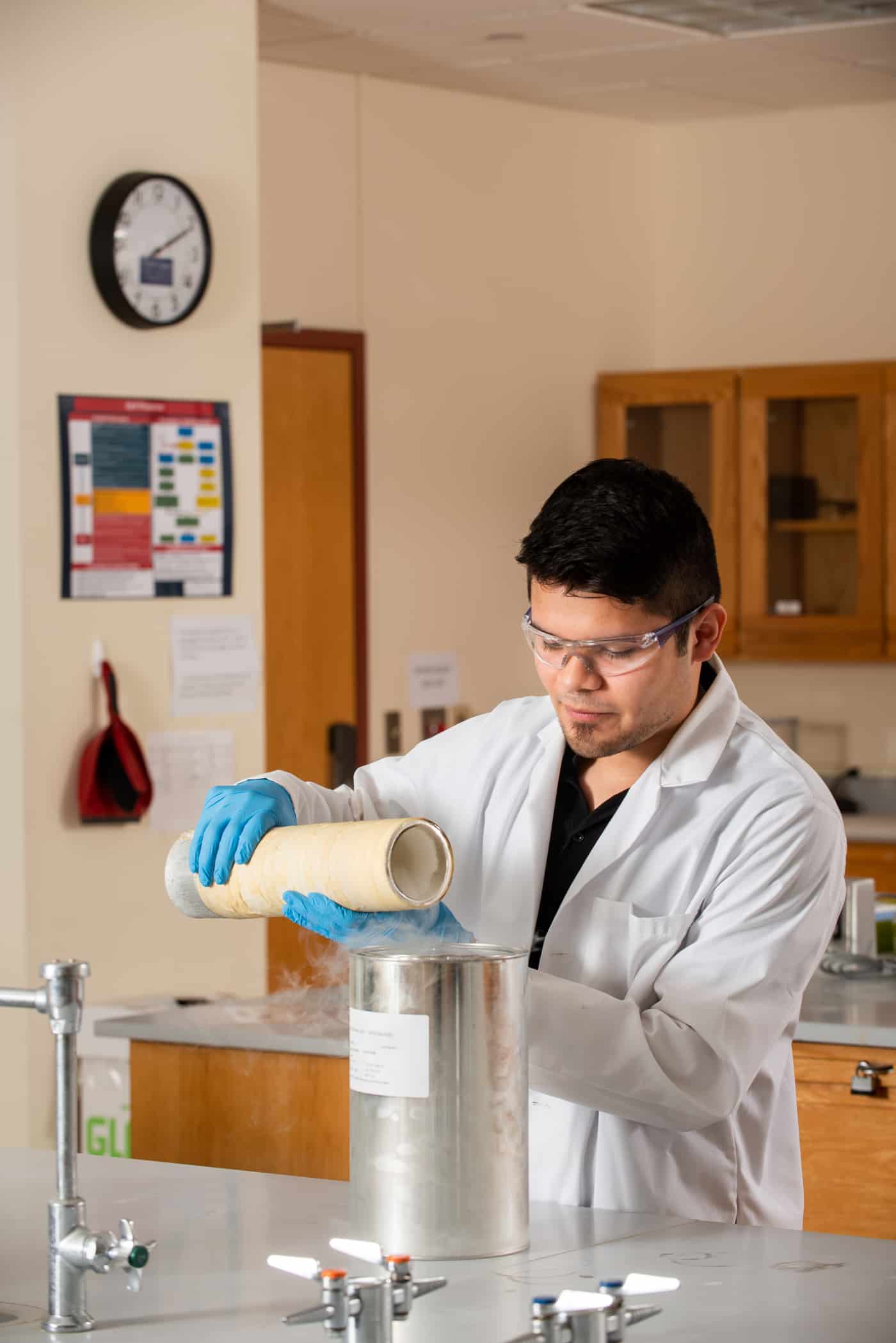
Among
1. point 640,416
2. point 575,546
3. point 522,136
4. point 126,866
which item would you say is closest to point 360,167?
point 522,136

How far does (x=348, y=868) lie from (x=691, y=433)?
170 inches

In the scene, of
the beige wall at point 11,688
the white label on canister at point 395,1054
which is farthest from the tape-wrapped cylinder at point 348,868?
the beige wall at point 11,688

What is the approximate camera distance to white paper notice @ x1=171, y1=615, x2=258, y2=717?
13.6 feet

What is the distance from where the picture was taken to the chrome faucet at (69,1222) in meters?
1.60

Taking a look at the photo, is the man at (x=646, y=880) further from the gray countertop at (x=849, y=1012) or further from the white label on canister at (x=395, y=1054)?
the gray countertop at (x=849, y=1012)

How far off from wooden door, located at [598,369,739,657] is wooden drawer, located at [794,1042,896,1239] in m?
2.83

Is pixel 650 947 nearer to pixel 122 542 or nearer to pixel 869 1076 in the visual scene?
pixel 869 1076

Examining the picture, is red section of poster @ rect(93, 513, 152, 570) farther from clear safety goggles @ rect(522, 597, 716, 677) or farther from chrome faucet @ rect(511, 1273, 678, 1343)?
chrome faucet @ rect(511, 1273, 678, 1343)

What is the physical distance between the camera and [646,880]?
2166 millimetres

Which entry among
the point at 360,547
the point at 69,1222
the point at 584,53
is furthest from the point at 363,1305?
the point at 584,53

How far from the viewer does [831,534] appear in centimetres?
580

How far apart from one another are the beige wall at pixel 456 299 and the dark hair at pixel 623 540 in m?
3.34

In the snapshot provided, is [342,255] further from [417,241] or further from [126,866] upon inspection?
[126,866]

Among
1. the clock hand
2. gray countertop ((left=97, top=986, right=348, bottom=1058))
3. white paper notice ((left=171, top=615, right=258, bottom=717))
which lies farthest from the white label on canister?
the clock hand
